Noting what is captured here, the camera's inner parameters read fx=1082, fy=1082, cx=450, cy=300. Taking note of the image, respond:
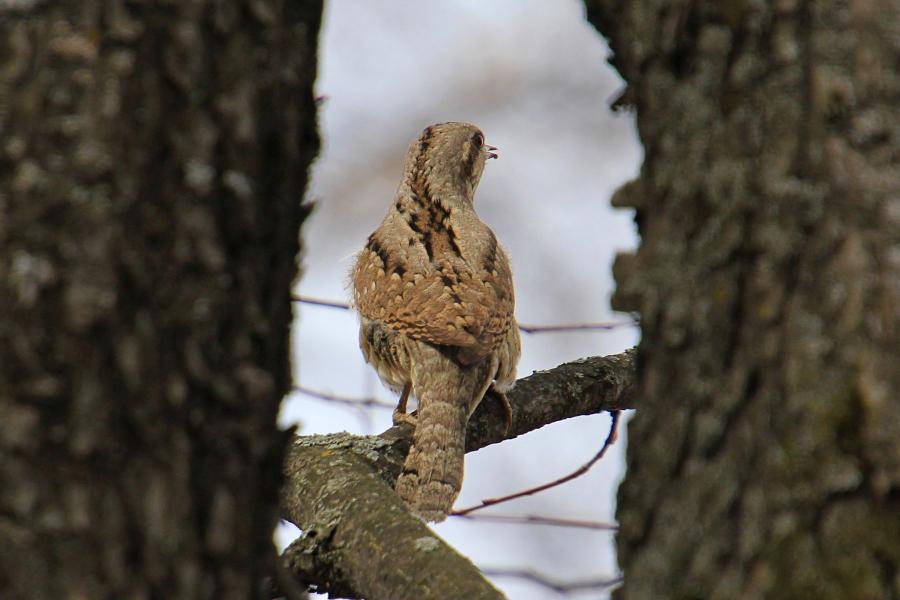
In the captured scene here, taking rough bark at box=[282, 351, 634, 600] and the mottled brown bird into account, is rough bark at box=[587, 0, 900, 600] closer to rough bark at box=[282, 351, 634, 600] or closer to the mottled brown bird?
rough bark at box=[282, 351, 634, 600]

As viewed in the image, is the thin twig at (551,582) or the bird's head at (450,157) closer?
the thin twig at (551,582)

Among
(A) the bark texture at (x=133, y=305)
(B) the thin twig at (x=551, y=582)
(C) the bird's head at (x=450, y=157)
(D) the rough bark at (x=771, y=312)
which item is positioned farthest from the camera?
(C) the bird's head at (x=450, y=157)

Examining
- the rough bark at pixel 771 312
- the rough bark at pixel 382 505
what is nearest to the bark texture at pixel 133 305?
the rough bark at pixel 771 312

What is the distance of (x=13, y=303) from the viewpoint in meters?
1.34

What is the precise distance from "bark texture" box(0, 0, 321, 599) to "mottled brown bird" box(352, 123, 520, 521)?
291cm

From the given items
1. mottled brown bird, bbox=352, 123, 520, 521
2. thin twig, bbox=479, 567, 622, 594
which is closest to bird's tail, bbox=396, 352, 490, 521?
mottled brown bird, bbox=352, 123, 520, 521

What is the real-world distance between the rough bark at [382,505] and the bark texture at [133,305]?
131cm

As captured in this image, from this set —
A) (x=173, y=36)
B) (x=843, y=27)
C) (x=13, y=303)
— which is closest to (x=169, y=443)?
(x=13, y=303)

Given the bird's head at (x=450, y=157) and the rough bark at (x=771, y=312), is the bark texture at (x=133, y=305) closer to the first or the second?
the rough bark at (x=771, y=312)

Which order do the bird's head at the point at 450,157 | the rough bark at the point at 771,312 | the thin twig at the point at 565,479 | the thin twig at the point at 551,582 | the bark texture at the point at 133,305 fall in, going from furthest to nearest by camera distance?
the bird's head at the point at 450,157 < the thin twig at the point at 565,479 < the thin twig at the point at 551,582 < the rough bark at the point at 771,312 < the bark texture at the point at 133,305

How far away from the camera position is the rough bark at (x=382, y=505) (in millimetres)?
2785

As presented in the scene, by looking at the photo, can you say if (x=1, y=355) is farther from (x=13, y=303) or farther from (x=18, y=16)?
(x=18, y=16)

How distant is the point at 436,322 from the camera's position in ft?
16.4

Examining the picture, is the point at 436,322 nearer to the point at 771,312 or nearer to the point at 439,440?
the point at 439,440
